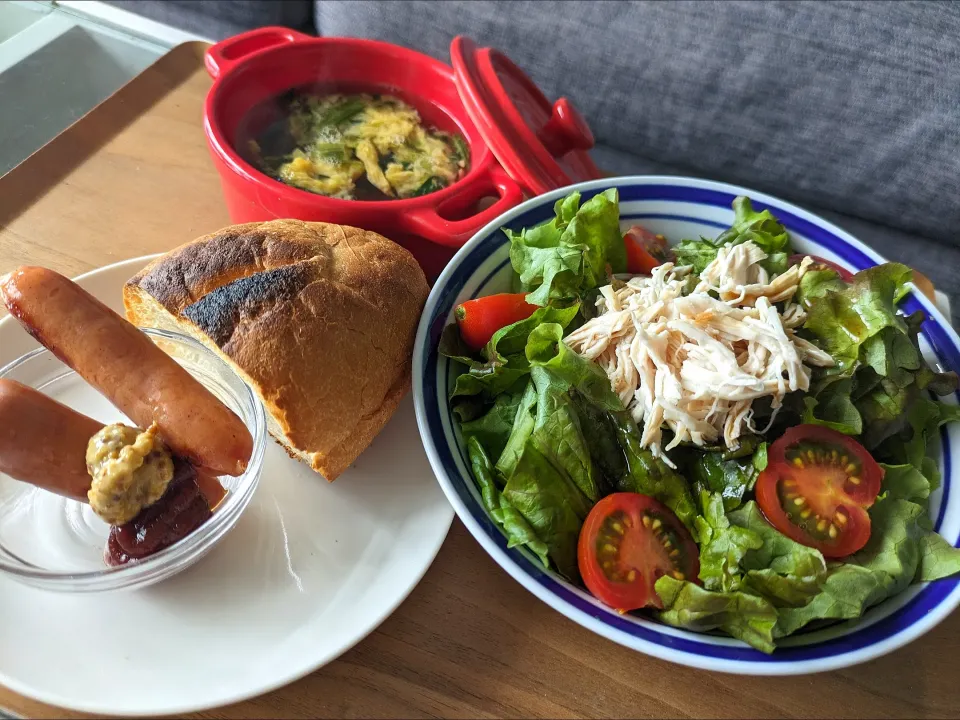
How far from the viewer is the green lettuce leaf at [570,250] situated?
1.10 metres

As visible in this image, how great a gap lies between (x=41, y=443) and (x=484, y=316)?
614 millimetres

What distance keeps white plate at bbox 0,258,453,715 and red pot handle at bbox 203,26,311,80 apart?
622mm

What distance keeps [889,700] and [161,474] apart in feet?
3.30

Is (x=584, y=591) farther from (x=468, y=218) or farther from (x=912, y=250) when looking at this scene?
(x=912, y=250)

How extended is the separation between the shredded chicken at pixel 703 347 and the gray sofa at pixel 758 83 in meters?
1.00

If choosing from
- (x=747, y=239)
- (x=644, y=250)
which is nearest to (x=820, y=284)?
(x=747, y=239)

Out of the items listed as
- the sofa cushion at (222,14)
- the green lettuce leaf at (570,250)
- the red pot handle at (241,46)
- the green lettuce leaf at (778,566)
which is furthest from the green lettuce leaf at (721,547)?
the sofa cushion at (222,14)

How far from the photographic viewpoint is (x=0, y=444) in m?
0.82

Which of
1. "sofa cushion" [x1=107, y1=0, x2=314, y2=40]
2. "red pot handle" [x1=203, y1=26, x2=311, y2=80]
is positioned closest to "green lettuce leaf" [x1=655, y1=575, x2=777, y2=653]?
"red pot handle" [x1=203, y1=26, x2=311, y2=80]

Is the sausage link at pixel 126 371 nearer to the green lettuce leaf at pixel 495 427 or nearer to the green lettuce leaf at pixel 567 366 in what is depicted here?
the green lettuce leaf at pixel 495 427

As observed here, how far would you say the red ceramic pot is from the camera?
1.19 metres

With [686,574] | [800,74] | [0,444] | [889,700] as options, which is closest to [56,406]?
[0,444]

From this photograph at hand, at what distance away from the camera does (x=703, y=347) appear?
1.03 meters

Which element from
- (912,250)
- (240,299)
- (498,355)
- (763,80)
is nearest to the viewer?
(240,299)
